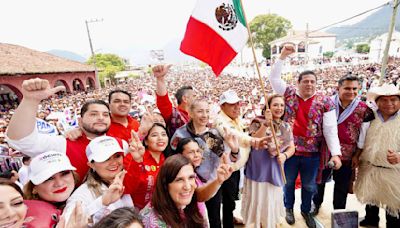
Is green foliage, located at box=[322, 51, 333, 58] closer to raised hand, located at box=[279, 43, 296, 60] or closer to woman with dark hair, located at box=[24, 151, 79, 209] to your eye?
raised hand, located at box=[279, 43, 296, 60]

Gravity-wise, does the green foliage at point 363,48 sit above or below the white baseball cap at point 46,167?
above

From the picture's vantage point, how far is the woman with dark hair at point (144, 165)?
5.98 feet

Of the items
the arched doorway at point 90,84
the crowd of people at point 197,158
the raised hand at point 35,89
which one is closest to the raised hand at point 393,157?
the crowd of people at point 197,158

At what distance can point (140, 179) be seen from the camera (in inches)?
72.4

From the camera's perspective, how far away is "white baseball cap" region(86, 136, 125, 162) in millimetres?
1722

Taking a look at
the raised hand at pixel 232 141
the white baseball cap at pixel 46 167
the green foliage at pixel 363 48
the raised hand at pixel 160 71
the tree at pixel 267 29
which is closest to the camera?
the white baseball cap at pixel 46 167

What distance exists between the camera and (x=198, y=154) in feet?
6.81

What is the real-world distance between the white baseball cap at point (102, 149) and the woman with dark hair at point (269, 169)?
144cm

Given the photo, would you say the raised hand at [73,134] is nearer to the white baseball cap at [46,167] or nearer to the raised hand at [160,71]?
the white baseball cap at [46,167]

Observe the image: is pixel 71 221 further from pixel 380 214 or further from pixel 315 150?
pixel 380 214

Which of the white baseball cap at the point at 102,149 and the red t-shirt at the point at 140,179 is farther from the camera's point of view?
the red t-shirt at the point at 140,179

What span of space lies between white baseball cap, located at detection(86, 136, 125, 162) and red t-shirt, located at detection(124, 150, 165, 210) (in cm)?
18

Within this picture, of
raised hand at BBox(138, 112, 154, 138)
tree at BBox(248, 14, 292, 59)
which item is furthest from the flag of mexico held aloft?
tree at BBox(248, 14, 292, 59)

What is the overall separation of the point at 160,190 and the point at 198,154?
Result: 0.59 metres
